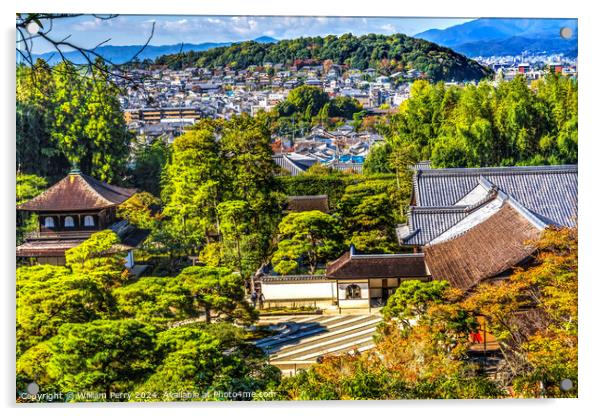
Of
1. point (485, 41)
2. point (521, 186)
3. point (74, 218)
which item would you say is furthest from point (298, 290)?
point (485, 41)

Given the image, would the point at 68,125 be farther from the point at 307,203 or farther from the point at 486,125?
the point at 486,125

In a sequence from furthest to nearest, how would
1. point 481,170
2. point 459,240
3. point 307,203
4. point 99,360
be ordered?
point 481,170
point 307,203
point 459,240
point 99,360

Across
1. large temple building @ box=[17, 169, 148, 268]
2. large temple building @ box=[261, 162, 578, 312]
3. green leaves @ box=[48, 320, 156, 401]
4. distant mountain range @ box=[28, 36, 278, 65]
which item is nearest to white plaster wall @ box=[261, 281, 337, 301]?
large temple building @ box=[261, 162, 578, 312]

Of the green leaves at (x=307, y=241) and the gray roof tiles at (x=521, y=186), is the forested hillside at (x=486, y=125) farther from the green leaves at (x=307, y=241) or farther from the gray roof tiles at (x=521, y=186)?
the green leaves at (x=307, y=241)

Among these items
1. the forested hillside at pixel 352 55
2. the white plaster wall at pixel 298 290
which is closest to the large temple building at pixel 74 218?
the white plaster wall at pixel 298 290

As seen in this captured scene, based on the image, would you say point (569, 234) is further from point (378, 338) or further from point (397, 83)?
point (397, 83)
